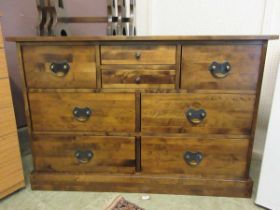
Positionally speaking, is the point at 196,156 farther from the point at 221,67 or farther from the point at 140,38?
the point at 140,38

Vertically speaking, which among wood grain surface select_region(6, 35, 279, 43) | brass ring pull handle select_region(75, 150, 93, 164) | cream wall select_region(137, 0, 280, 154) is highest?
cream wall select_region(137, 0, 280, 154)

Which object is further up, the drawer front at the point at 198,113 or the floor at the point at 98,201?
the drawer front at the point at 198,113

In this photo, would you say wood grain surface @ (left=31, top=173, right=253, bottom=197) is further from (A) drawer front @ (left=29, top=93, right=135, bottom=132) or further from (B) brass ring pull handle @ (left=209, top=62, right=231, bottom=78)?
(B) brass ring pull handle @ (left=209, top=62, right=231, bottom=78)

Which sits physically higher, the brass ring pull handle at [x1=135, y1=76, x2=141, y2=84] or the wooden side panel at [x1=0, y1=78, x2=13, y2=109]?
the brass ring pull handle at [x1=135, y1=76, x2=141, y2=84]

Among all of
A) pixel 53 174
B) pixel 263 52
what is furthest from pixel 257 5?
→ pixel 53 174

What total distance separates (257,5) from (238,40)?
534 mm

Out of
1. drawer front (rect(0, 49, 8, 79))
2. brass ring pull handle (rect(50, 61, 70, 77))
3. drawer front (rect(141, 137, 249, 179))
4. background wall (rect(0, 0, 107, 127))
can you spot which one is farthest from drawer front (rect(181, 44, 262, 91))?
background wall (rect(0, 0, 107, 127))

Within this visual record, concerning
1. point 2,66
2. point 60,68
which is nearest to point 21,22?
point 2,66

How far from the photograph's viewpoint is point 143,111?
1033 mm

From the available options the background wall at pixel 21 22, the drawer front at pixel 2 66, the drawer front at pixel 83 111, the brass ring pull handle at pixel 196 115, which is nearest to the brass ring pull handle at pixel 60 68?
the drawer front at pixel 83 111

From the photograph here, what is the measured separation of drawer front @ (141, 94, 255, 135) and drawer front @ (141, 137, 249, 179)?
5 cm

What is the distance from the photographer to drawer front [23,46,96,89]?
0.98m

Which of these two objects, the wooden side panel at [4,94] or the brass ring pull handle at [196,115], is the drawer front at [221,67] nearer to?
the brass ring pull handle at [196,115]

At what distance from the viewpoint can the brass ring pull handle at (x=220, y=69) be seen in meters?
0.95
